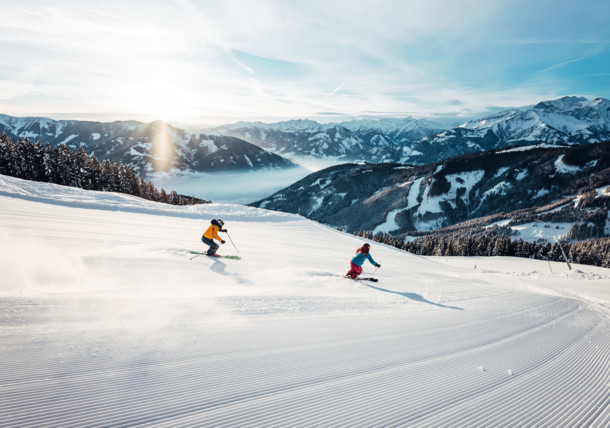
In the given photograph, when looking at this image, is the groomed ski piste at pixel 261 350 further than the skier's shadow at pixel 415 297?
No

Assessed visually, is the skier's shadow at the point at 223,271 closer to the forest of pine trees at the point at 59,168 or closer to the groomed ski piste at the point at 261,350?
the groomed ski piste at the point at 261,350

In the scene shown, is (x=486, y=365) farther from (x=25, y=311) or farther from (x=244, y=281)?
(x=25, y=311)

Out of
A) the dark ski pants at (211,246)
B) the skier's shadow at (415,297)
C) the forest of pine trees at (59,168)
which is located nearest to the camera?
the skier's shadow at (415,297)

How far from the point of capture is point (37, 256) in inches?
324

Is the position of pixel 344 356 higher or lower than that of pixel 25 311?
lower

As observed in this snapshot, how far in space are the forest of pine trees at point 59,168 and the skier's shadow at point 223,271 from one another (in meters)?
52.3

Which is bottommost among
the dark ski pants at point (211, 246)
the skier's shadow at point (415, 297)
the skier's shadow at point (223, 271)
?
the skier's shadow at point (415, 297)

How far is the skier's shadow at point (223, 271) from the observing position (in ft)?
32.1

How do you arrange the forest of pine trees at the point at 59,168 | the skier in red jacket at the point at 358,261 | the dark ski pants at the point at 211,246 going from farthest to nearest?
the forest of pine trees at the point at 59,168 < the dark ski pants at the point at 211,246 < the skier in red jacket at the point at 358,261

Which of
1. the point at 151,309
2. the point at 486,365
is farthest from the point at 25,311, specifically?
the point at 486,365

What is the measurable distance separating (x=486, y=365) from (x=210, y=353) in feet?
18.7

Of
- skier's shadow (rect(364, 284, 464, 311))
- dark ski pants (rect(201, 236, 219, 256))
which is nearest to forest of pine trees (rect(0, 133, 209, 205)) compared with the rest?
dark ski pants (rect(201, 236, 219, 256))

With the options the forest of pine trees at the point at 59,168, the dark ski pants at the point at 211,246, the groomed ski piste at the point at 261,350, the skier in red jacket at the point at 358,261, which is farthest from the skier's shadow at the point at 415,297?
the forest of pine trees at the point at 59,168

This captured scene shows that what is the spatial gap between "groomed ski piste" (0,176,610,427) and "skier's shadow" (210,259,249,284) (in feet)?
0.44
